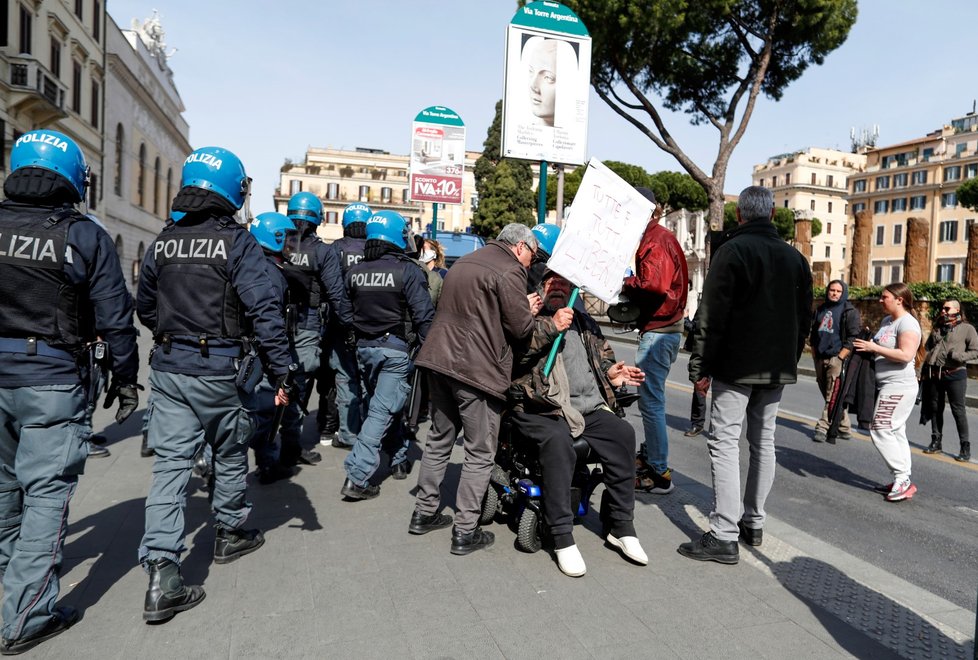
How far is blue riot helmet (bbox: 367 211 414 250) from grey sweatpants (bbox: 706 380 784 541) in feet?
7.82

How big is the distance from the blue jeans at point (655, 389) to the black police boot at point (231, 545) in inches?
105

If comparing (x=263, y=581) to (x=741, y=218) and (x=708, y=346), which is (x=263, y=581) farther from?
(x=741, y=218)

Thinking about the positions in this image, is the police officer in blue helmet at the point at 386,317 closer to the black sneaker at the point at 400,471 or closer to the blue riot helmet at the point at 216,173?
the black sneaker at the point at 400,471

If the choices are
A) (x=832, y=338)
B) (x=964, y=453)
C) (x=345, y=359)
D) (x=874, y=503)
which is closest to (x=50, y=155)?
(x=345, y=359)

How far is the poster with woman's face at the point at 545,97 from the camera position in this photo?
699 centimetres

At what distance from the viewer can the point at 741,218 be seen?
13.7ft

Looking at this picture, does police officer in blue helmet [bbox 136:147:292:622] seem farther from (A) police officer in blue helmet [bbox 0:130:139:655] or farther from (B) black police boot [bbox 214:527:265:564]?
(B) black police boot [bbox 214:527:265:564]

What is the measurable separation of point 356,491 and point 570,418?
5.56 ft

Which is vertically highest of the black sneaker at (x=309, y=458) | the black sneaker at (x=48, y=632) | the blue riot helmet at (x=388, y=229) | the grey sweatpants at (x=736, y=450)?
the blue riot helmet at (x=388, y=229)

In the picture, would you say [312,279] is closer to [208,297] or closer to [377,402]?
[377,402]

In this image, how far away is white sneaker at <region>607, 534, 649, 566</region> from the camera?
378 cm

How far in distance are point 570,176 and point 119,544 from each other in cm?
5924

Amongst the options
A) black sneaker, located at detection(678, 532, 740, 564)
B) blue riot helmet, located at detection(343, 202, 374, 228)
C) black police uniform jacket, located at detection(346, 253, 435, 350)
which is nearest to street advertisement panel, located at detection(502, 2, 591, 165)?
blue riot helmet, located at detection(343, 202, 374, 228)

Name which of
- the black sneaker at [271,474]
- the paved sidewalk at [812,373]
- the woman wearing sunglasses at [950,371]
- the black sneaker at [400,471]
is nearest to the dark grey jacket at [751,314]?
the black sneaker at [400,471]
